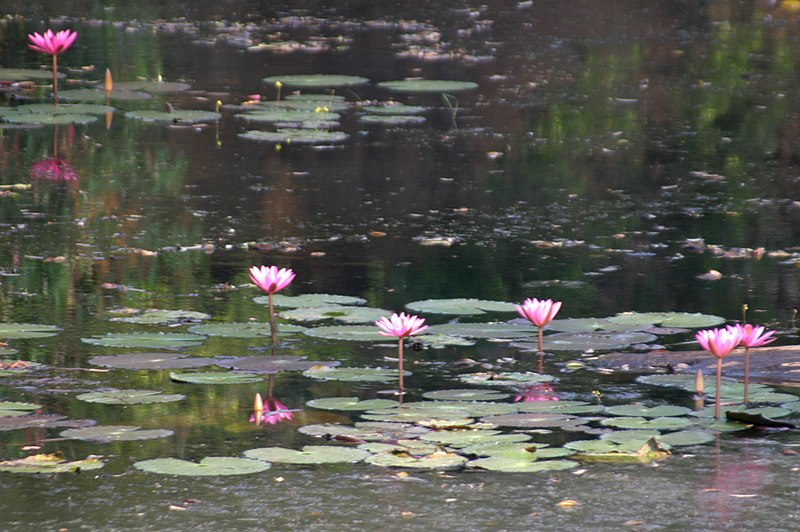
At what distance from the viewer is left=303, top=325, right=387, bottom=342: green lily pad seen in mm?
5093

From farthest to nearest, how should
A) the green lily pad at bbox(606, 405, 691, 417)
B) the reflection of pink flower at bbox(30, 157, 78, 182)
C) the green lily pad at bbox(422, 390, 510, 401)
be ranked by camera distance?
the reflection of pink flower at bbox(30, 157, 78, 182) → the green lily pad at bbox(422, 390, 510, 401) → the green lily pad at bbox(606, 405, 691, 417)

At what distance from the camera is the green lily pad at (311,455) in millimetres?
3748

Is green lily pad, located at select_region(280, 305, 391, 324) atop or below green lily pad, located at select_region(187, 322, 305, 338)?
atop

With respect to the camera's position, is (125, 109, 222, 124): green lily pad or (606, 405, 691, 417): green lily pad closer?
(606, 405, 691, 417): green lily pad

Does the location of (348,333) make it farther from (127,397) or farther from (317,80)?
(317,80)

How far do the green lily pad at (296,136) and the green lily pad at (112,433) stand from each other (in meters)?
5.23

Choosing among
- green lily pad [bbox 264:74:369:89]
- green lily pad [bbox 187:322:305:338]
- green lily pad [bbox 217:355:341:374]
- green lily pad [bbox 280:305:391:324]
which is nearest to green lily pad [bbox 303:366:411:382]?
green lily pad [bbox 217:355:341:374]

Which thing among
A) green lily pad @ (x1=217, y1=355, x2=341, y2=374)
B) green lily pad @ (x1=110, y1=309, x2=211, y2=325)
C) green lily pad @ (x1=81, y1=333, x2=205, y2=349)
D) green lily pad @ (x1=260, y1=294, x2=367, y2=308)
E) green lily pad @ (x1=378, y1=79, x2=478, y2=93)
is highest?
green lily pad @ (x1=378, y1=79, x2=478, y2=93)

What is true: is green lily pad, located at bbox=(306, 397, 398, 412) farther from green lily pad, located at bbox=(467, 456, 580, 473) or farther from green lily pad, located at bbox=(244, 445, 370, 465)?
green lily pad, located at bbox=(467, 456, 580, 473)

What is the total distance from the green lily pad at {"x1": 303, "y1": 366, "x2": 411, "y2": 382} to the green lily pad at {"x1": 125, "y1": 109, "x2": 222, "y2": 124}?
5.23 meters

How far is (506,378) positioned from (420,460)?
3.15 ft

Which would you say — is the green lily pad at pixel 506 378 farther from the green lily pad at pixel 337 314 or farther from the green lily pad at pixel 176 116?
the green lily pad at pixel 176 116

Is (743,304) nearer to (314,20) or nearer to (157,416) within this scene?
(157,416)

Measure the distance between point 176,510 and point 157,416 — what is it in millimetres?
844
